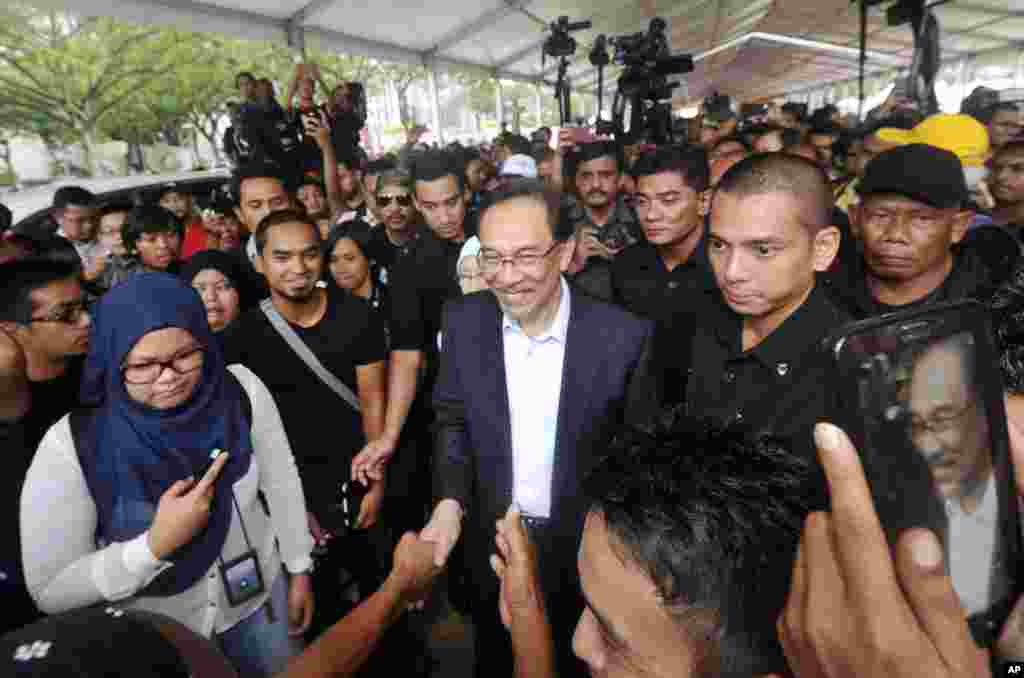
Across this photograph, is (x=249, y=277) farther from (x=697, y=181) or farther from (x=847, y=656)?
(x=847, y=656)

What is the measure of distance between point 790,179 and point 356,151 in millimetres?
5658

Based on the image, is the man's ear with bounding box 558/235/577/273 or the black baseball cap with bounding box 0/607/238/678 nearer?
the black baseball cap with bounding box 0/607/238/678

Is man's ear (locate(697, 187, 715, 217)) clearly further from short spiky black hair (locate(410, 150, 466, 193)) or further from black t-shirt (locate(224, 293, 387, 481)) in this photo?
black t-shirt (locate(224, 293, 387, 481))

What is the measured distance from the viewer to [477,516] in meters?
1.97

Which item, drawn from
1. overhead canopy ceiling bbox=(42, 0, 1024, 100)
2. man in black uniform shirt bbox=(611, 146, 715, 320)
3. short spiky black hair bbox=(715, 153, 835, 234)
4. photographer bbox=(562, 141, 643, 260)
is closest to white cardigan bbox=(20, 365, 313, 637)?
short spiky black hair bbox=(715, 153, 835, 234)

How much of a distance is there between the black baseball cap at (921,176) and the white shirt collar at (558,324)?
3.94 ft

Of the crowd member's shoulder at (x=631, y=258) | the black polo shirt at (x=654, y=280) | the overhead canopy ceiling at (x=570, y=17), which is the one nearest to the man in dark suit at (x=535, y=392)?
the black polo shirt at (x=654, y=280)

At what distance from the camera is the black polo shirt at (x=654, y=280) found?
2.50 metres

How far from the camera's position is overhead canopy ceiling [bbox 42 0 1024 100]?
273 inches

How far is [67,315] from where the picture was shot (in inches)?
73.0

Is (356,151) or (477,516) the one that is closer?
(477,516)

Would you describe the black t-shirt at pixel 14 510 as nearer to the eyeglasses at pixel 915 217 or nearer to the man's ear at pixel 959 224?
the eyeglasses at pixel 915 217

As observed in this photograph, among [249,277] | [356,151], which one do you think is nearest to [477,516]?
Result: [249,277]

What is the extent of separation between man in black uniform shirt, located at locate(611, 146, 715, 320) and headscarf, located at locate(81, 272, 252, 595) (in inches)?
67.1
